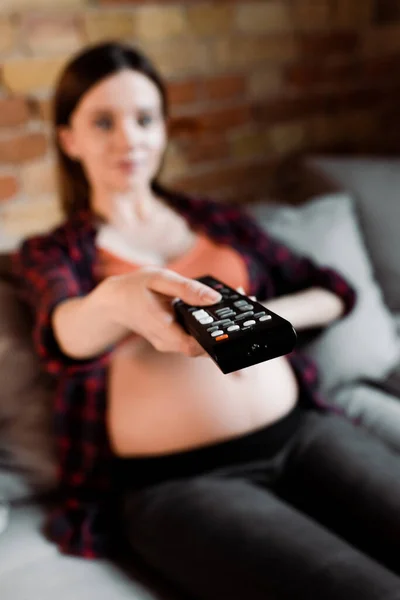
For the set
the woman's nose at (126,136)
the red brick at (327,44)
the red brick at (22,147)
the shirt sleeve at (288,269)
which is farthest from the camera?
the red brick at (327,44)

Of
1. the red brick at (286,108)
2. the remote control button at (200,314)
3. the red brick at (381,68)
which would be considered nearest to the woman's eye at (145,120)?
the remote control button at (200,314)

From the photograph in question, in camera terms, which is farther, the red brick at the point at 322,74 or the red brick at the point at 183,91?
the red brick at the point at 322,74

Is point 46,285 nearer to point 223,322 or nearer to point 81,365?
point 81,365

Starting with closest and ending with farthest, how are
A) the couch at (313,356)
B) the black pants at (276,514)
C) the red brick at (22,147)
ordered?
the black pants at (276,514) < the couch at (313,356) < the red brick at (22,147)

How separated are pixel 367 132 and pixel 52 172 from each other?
100 cm

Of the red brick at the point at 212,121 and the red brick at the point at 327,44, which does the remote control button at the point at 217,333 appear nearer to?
the red brick at the point at 212,121

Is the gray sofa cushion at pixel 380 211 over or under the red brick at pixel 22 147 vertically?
under

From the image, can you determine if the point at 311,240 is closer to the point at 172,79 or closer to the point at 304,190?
the point at 304,190

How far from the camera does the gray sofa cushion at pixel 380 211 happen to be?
1.24 metres

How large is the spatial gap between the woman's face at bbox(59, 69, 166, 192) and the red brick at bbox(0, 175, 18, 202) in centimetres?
34

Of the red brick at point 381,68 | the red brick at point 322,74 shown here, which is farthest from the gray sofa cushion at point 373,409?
the red brick at point 381,68

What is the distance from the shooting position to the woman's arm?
0.92 meters

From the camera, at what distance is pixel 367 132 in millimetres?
1803

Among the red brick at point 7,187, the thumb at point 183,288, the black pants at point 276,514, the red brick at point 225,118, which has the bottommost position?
the black pants at point 276,514
